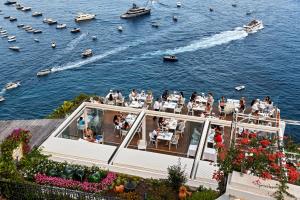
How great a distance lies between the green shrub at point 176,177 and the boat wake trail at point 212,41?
6643 cm

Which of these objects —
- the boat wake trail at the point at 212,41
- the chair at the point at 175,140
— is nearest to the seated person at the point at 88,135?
the chair at the point at 175,140

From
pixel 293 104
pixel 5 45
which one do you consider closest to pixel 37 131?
pixel 293 104

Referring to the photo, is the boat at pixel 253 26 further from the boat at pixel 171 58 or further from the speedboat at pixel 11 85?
the speedboat at pixel 11 85

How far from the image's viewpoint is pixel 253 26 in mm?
97312

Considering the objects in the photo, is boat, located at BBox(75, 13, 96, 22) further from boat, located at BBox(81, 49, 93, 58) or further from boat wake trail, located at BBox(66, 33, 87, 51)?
boat, located at BBox(81, 49, 93, 58)

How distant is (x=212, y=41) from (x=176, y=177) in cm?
7318

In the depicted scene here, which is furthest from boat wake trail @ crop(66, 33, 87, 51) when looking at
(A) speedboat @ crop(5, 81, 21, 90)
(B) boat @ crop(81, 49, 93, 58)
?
(A) speedboat @ crop(5, 81, 21, 90)

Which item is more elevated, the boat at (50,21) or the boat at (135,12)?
the boat at (135,12)

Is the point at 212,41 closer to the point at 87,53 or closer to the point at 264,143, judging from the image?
the point at 87,53

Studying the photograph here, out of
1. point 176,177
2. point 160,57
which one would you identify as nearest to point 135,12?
point 160,57

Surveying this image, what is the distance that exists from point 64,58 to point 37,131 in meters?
56.8

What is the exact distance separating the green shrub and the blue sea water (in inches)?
1707

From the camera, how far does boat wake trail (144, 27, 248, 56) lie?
8662 centimetres

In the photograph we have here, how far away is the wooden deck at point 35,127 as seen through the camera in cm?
2951
